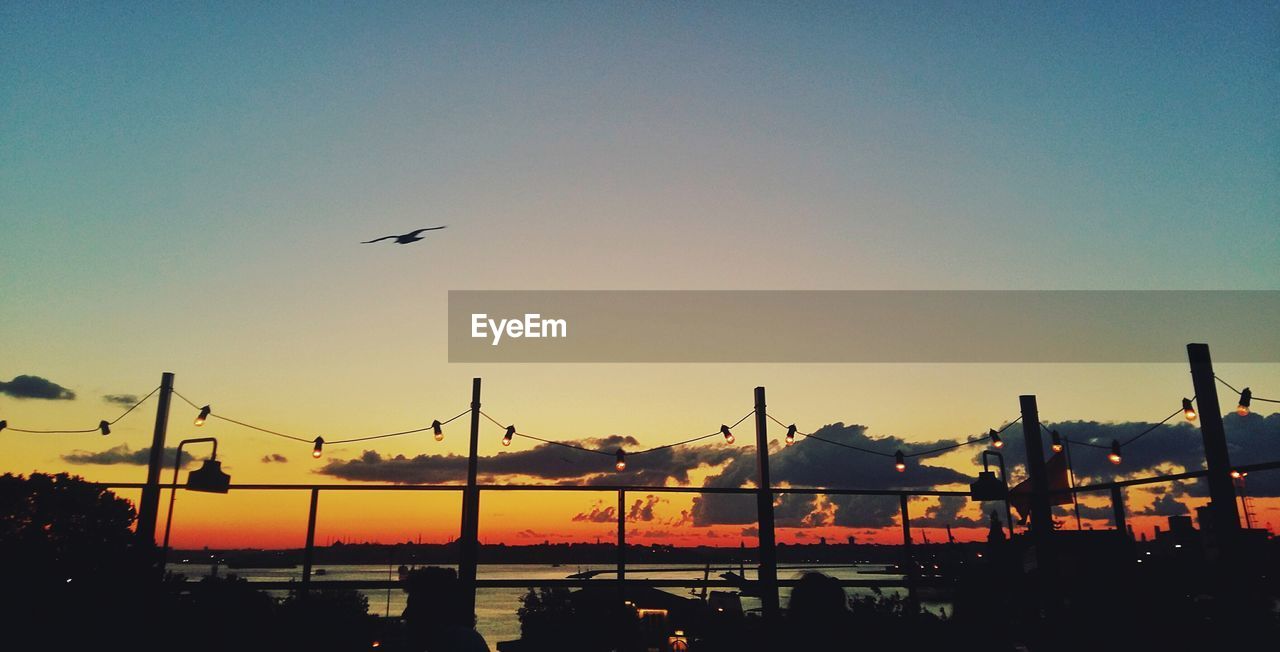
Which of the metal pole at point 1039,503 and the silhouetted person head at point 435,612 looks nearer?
the silhouetted person head at point 435,612

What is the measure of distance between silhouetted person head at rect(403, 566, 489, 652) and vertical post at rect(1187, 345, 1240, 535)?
8.94 metres

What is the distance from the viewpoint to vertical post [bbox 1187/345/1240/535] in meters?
9.21

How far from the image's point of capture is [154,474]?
1156cm

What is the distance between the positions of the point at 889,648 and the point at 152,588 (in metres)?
8.43

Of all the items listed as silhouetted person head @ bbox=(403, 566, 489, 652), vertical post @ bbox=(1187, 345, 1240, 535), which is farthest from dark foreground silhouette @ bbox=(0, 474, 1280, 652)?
silhouetted person head @ bbox=(403, 566, 489, 652)

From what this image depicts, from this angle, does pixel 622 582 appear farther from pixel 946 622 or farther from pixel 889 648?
pixel 946 622

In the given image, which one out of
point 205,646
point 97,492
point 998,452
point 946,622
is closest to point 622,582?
point 946,622

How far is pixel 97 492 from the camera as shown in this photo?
21.9 metres

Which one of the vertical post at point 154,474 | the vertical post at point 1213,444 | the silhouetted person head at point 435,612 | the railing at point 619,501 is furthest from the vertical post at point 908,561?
the vertical post at point 154,474

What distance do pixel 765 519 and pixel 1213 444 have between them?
19.0ft

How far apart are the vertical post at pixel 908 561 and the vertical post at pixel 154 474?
35.0ft

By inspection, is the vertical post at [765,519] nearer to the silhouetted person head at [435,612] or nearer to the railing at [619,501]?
the railing at [619,501]

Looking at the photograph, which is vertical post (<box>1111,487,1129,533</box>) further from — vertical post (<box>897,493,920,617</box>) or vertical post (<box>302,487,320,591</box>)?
vertical post (<box>302,487,320,591</box>)

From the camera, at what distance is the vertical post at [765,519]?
11.4 metres
